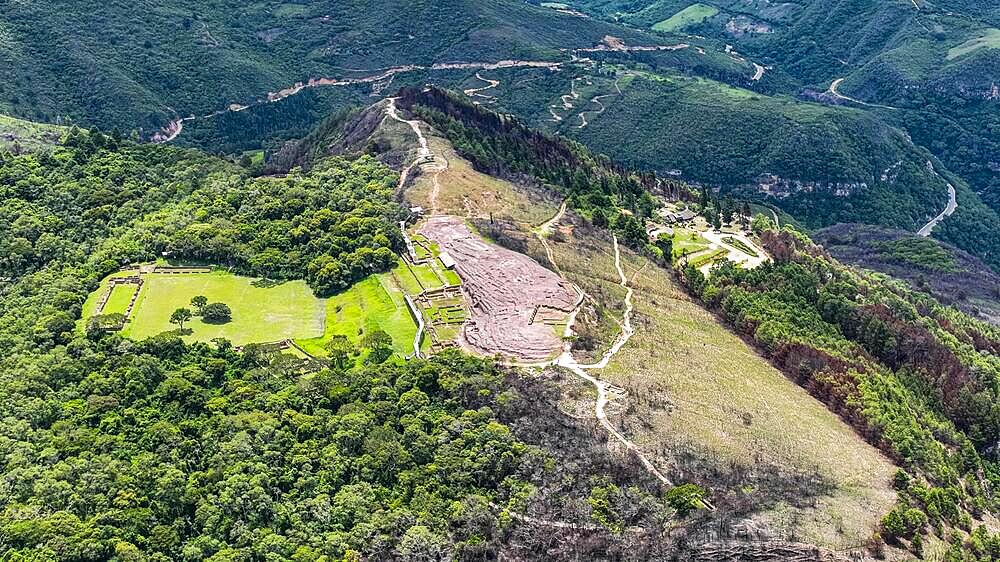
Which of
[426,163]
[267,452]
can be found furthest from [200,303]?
[426,163]

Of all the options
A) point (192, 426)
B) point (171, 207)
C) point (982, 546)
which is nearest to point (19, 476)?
point (192, 426)

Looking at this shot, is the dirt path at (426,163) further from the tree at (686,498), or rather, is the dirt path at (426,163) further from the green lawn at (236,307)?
the tree at (686,498)

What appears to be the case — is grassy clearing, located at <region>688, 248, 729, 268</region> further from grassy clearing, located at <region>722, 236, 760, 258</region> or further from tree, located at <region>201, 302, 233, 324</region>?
tree, located at <region>201, 302, 233, 324</region>

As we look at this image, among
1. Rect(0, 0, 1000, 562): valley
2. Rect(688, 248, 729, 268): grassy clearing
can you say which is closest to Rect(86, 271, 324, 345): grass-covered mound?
Rect(0, 0, 1000, 562): valley

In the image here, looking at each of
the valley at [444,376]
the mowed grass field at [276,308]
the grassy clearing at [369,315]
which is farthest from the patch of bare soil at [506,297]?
the grassy clearing at [369,315]

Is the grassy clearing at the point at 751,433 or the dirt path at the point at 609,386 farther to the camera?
the dirt path at the point at 609,386

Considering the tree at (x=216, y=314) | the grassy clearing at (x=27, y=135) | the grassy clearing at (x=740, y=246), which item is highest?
the tree at (x=216, y=314)
